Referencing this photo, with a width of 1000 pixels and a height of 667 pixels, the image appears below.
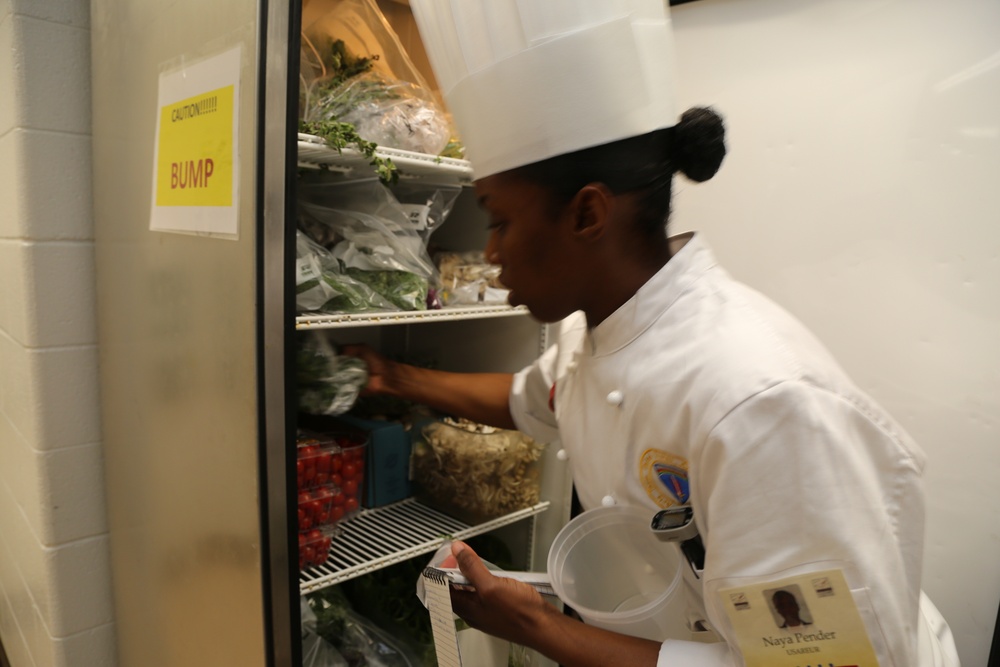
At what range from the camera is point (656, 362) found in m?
0.93

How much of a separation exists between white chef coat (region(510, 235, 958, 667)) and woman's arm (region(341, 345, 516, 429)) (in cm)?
46

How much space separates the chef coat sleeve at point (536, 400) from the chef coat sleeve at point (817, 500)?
60cm

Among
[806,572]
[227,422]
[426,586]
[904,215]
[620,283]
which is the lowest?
[426,586]

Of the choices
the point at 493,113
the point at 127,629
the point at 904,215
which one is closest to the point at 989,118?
the point at 904,215

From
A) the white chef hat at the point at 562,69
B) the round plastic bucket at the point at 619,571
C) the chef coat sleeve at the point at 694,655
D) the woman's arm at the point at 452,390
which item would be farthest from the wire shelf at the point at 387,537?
the white chef hat at the point at 562,69

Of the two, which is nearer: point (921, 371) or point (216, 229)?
point (216, 229)

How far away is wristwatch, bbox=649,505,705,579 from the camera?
0.86 metres

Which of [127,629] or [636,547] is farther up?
[636,547]

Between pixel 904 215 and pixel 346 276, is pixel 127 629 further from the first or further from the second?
pixel 904 215

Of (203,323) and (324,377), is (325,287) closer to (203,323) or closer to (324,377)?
(324,377)

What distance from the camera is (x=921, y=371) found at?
4.60ft

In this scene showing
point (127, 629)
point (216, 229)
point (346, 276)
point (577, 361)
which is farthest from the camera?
point (127, 629)

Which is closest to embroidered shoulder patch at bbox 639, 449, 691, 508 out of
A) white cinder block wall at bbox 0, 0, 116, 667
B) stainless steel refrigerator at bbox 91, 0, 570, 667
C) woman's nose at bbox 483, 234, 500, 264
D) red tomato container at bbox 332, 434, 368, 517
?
woman's nose at bbox 483, 234, 500, 264

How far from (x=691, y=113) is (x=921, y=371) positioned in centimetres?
89
